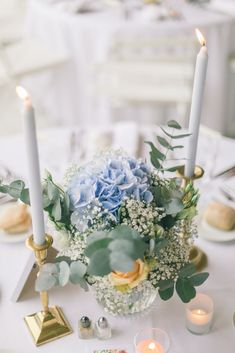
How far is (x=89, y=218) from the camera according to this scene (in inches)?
36.5

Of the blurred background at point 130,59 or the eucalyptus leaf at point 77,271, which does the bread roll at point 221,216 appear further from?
the blurred background at point 130,59

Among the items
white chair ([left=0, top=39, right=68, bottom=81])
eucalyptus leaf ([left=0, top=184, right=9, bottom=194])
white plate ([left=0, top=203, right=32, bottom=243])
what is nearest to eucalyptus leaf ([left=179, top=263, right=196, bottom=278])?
eucalyptus leaf ([left=0, top=184, right=9, bottom=194])

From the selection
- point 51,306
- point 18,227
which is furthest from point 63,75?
point 51,306

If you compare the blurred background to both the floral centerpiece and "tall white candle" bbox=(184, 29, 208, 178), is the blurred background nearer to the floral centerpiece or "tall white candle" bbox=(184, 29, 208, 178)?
"tall white candle" bbox=(184, 29, 208, 178)

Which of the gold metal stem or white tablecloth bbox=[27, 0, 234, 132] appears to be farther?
white tablecloth bbox=[27, 0, 234, 132]

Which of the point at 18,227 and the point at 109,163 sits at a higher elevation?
the point at 109,163

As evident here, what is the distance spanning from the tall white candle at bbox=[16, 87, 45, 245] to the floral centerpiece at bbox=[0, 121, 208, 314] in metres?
0.04

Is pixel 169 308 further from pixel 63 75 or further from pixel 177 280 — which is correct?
pixel 63 75

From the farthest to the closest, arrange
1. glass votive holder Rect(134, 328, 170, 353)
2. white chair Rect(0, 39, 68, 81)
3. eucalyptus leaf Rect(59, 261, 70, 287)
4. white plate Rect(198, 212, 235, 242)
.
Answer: white chair Rect(0, 39, 68, 81), white plate Rect(198, 212, 235, 242), glass votive holder Rect(134, 328, 170, 353), eucalyptus leaf Rect(59, 261, 70, 287)

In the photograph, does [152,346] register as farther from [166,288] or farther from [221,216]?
[221,216]

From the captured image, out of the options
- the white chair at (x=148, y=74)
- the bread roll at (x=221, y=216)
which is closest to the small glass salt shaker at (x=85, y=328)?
the bread roll at (x=221, y=216)

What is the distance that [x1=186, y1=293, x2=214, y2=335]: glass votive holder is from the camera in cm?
105

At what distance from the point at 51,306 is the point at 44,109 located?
2.55 meters

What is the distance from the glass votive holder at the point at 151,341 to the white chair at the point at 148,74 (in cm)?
201
